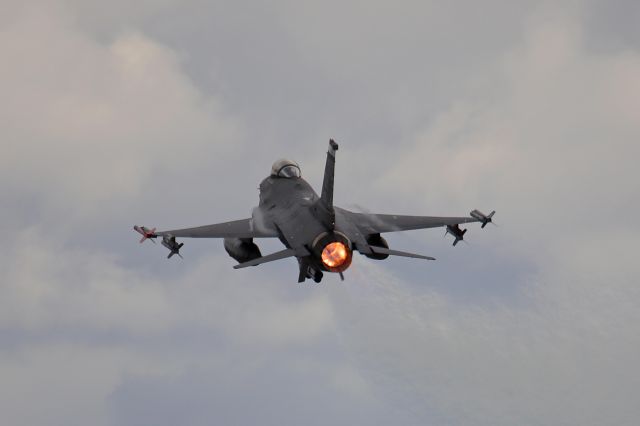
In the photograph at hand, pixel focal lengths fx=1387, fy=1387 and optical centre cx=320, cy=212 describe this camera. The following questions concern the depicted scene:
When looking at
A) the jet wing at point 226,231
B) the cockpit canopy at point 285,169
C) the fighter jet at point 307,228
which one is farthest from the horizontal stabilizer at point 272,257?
the cockpit canopy at point 285,169

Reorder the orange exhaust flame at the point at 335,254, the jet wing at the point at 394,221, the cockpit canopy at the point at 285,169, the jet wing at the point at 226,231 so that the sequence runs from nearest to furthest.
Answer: the orange exhaust flame at the point at 335,254 < the jet wing at the point at 394,221 < the jet wing at the point at 226,231 < the cockpit canopy at the point at 285,169

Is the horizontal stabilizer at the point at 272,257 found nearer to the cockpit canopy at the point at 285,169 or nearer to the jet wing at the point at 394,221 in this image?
the jet wing at the point at 394,221

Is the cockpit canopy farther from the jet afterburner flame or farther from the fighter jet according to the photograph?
the jet afterburner flame

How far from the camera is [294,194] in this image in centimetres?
7494

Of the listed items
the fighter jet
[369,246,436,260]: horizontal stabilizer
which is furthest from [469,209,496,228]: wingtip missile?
[369,246,436,260]: horizontal stabilizer

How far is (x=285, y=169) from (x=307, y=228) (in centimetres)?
935

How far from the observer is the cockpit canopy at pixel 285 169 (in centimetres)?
7738

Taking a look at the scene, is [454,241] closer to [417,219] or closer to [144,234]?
[417,219]

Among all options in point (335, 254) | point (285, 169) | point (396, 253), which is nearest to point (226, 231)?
point (285, 169)

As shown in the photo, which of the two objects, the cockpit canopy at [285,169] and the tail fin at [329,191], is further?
the cockpit canopy at [285,169]

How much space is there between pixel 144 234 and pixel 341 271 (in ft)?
49.8

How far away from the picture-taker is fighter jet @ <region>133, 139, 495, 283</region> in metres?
66.9

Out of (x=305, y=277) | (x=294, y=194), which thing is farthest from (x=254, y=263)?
(x=294, y=194)

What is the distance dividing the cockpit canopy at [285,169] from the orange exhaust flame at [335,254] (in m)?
11.2
